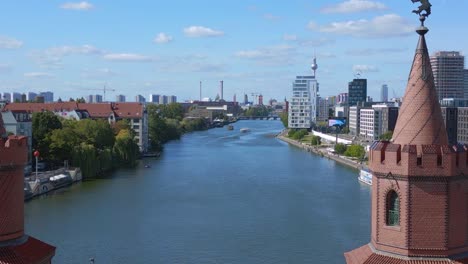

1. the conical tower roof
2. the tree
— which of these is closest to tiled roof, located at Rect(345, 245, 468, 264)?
the conical tower roof

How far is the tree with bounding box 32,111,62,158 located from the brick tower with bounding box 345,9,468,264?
49.9 meters

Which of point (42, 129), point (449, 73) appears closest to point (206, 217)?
point (42, 129)

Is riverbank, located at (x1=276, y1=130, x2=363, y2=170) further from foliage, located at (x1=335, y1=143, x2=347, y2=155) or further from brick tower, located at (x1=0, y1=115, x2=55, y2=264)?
brick tower, located at (x1=0, y1=115, x2=55, y2=264)

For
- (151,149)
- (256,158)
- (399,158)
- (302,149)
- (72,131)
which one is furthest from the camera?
(302,149)

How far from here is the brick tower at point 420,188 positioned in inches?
418

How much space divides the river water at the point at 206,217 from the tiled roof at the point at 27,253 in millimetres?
17636

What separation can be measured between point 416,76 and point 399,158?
Result: 61.3 inches

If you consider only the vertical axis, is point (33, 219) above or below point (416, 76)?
below

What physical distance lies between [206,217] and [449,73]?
139480 mm

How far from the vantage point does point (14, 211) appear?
10.9 m

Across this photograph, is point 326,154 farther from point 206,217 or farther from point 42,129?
point 206,217

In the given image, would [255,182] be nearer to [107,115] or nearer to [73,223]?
[73,223]

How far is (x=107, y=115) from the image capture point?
316ft

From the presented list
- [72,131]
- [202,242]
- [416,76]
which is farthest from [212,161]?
[416,76]
